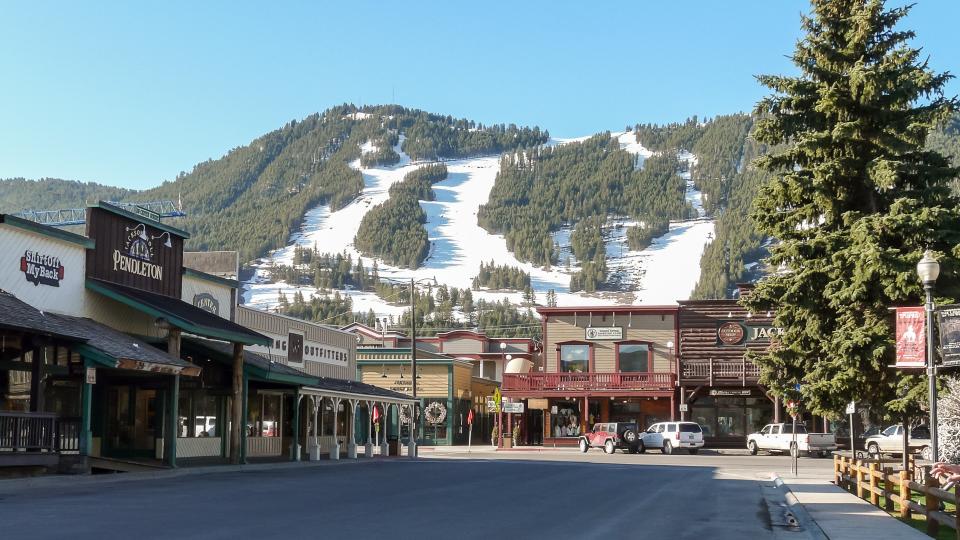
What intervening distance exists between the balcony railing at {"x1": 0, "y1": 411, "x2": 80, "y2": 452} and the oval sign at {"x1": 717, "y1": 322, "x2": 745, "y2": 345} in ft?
146

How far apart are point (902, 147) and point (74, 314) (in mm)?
21060

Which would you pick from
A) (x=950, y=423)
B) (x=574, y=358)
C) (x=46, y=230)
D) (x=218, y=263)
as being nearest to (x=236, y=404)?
(x=46, y=230)

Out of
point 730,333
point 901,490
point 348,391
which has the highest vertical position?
point 730,333

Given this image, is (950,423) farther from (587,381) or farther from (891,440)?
(587,381)

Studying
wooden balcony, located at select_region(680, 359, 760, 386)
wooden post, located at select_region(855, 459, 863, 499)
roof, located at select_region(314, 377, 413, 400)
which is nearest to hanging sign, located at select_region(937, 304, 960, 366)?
wooden post, located at select_region(855, 459, 863, 499)

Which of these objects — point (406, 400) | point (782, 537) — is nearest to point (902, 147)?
point (782, 537)

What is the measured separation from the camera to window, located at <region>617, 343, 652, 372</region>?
65.6 m

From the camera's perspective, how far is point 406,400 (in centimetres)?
4966

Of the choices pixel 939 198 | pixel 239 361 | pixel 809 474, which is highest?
pixel 939 198

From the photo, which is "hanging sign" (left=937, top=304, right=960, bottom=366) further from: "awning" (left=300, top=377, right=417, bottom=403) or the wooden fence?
"awning" (left=300, top=377, right=417, bottom=403)

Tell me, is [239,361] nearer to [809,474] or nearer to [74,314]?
[74,314]

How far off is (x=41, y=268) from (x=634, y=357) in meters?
43.3

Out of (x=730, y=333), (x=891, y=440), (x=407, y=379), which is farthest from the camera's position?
(x=407, y=379)

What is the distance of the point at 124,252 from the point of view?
3152 centimetres
